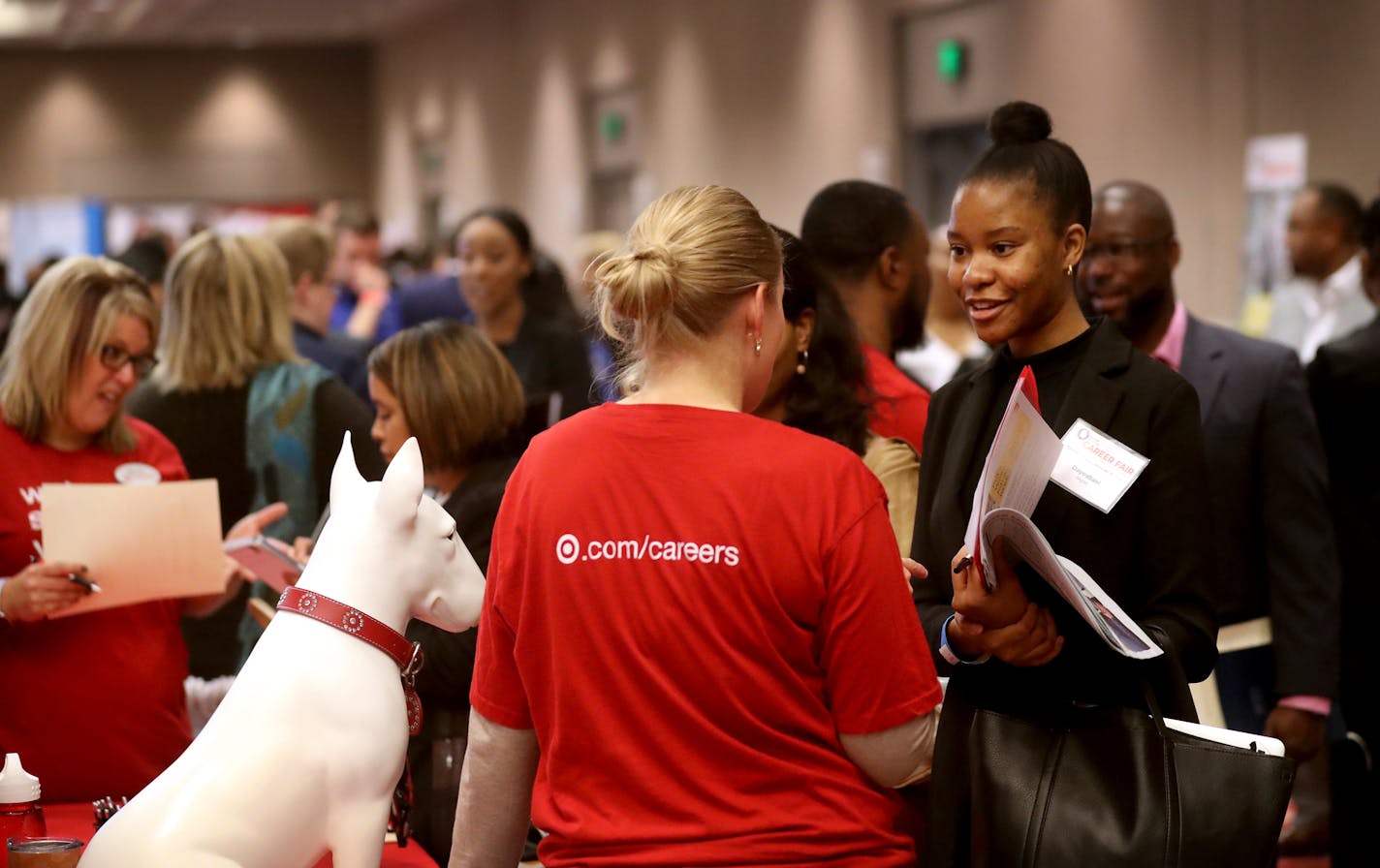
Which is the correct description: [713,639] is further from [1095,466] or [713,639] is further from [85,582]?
[85,582]

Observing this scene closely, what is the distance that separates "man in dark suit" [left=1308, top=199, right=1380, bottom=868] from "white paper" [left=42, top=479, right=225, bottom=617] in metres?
2.68

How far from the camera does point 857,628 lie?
67.7 inches

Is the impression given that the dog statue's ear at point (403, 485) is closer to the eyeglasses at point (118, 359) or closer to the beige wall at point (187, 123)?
the eyeglasses at point (118, 359)

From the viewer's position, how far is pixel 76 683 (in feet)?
8.74

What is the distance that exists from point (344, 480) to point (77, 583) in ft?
2.56

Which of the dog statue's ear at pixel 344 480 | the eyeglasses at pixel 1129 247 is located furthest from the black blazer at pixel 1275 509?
the dog statue's ear at pixel 344 480

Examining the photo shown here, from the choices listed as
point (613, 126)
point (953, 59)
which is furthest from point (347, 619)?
point (613, 126)

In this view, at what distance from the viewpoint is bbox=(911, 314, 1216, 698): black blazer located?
1.99 meters

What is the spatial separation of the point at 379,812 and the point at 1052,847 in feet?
2.66

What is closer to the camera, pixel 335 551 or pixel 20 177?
pixel 335 551

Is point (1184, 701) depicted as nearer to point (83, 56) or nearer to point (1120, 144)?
point (1120, 144)

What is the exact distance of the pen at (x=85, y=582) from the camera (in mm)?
2555

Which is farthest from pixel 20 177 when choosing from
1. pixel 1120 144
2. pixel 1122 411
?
pixel 1122 411

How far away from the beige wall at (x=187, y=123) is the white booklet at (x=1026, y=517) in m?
19.7
